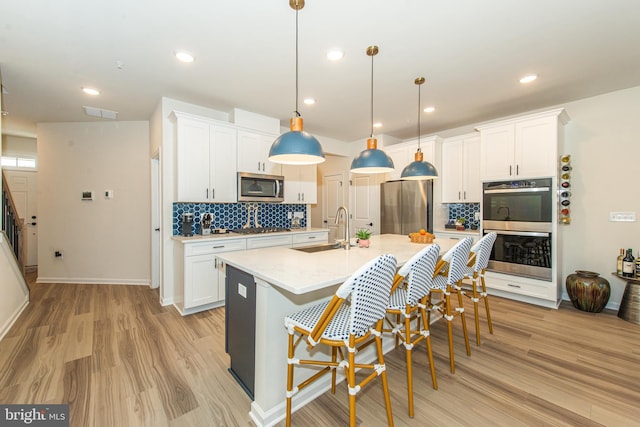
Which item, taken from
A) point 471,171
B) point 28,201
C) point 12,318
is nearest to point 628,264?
point 471,171

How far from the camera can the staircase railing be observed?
133 inches

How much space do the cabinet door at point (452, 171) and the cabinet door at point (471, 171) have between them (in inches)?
2.4

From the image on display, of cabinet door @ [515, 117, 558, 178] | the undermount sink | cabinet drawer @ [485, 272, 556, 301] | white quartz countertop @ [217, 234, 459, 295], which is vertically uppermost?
cabinet door @ [515, 117, 558, 178]

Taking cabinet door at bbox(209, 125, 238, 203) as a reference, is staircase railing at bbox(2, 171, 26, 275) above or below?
below

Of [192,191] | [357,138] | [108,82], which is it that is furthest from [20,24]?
[357,138]

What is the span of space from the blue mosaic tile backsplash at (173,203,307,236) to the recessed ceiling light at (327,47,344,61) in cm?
251

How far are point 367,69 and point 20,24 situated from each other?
2.84m

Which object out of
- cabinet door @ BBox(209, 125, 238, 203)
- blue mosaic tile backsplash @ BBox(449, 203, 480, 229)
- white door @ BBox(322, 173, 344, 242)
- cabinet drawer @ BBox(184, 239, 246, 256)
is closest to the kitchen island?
cabinet drawer @ BBox(184, 239, 246, 256)

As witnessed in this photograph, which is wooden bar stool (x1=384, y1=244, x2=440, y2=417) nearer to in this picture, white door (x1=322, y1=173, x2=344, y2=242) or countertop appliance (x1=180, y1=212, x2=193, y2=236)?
countertop appliance (x1=180, y1=212, x2=193, y2=236)

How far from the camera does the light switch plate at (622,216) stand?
127 inches

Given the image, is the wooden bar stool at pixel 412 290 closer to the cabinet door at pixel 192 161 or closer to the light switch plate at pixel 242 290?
the light switch plate at pixel 242 290

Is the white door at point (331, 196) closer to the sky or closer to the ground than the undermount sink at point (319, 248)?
closer to the sky

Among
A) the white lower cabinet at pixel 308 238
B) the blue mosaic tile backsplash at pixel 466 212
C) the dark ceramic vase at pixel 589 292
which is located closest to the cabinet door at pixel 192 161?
the white lower cabinet at pixel 308 238

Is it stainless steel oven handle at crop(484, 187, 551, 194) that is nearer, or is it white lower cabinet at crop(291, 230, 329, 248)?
stainless steel oven handle at crop(484, 187, 551, 194)
